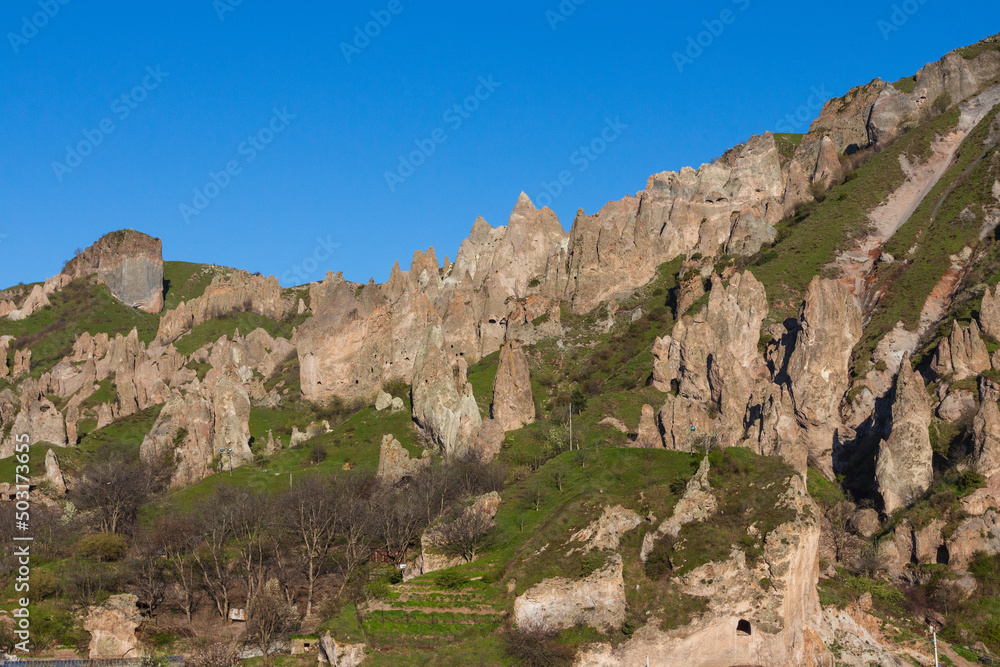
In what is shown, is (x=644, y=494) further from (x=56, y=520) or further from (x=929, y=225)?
(x=929, y=225)

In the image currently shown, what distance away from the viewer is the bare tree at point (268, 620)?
195ft

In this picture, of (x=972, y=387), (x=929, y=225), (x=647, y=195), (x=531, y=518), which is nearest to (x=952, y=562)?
(x=972, y=387)

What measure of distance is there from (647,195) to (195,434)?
289 feet

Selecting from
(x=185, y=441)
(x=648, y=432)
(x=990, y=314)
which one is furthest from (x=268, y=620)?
(x=990, y=314)

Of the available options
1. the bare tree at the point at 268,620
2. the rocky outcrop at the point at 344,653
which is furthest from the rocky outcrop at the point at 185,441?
the rocky outcrop at the point at 344,653

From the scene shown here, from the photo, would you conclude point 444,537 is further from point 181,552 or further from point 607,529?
point 181,552

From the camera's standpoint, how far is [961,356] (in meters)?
86.2

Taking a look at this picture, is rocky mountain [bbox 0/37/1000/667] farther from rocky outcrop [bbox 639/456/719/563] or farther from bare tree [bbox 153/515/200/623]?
bare tree [bbox 153/515/200/623]

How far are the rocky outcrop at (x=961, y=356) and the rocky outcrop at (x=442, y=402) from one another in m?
42.8

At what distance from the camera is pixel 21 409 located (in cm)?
12950

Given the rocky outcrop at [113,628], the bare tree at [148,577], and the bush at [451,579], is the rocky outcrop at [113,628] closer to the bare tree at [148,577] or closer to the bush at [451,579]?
the bare tree at [148,577]

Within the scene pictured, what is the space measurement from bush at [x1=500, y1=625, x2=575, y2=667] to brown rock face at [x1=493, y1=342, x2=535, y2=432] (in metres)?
49.3

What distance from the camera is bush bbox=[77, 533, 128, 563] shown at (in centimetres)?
7331

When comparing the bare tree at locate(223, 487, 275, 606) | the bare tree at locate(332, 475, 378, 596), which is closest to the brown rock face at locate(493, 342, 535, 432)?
the bare tree at locate(332, 475, 378, 596)
